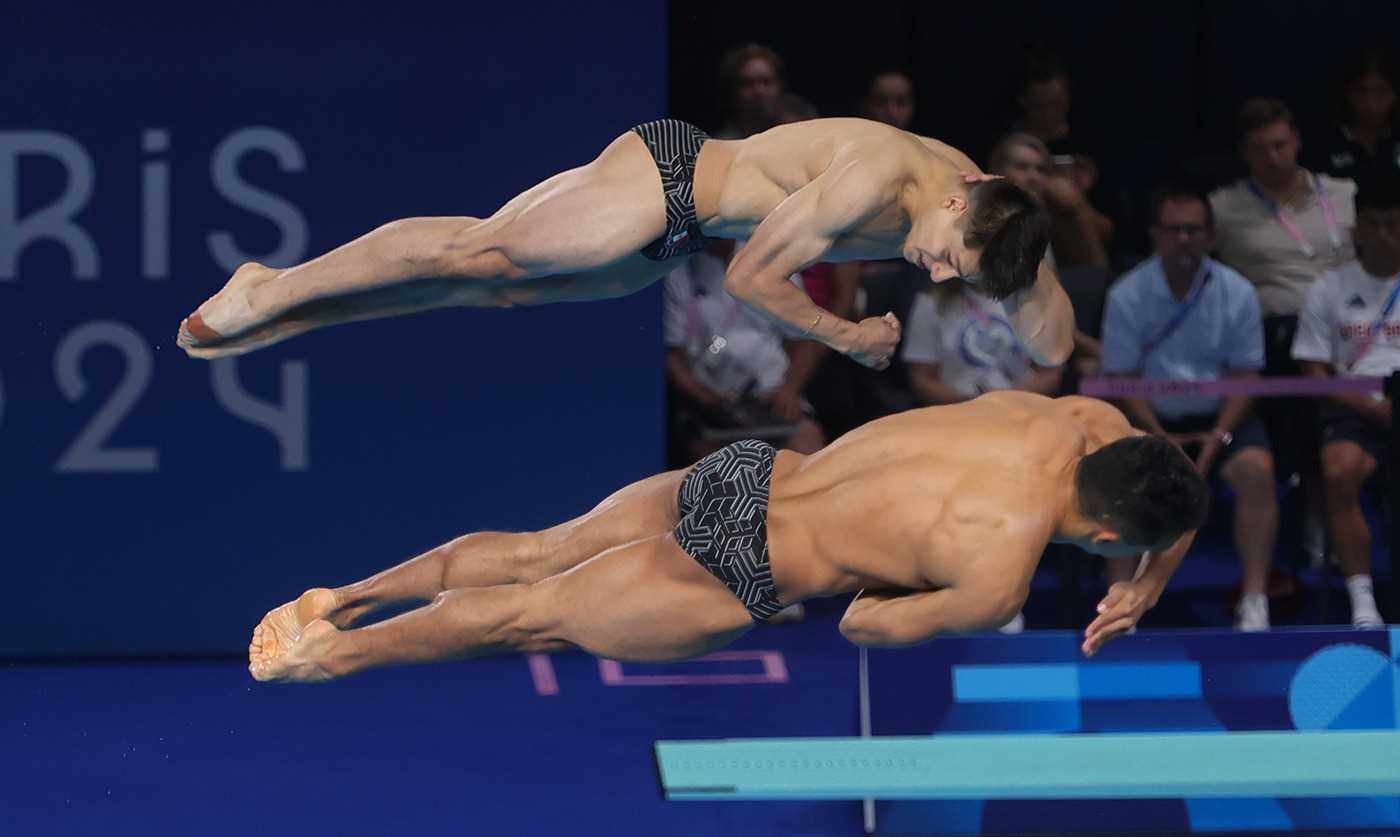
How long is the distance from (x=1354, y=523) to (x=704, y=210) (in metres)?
3.69

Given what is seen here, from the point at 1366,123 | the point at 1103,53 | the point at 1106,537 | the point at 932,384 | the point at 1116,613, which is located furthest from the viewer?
the point at 1103,53

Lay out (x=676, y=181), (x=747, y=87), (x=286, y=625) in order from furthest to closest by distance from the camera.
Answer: (x=747, y=87) < (x=676, y=181) < (x=286, y=625)

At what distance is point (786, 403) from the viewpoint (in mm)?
7805

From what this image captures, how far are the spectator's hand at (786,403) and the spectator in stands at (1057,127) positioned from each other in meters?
1.46

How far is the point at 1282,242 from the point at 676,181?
3737mm

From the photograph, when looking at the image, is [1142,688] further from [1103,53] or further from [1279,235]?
[1103,53]

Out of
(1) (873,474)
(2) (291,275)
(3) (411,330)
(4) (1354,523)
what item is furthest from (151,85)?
(4) (1354,523)

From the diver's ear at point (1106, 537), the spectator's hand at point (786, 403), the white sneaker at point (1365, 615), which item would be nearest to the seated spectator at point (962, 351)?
the spectator's hand at point (786, 403)

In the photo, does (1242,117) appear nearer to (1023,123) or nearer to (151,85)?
(1023,123)

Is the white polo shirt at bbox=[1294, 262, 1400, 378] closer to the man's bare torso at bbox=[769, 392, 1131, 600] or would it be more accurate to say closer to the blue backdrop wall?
the blue backdrop wall

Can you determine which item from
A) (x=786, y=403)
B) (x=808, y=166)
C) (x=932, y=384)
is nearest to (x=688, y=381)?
(x=786, y=403)

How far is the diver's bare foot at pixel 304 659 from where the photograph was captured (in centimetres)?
477

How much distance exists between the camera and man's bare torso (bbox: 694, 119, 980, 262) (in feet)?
15.7

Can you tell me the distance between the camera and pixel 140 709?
7.29 meters
